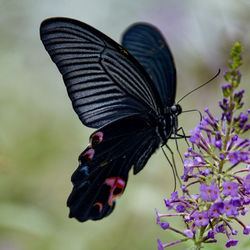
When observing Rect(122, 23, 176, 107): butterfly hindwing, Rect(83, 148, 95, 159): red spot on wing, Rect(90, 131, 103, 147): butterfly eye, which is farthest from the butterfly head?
Rect(83, 148, 95, 159): red spot on wing

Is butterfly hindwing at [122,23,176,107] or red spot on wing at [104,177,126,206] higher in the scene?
butterfly hindwing at [122,23,176,107]

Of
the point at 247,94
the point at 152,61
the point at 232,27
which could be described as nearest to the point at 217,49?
the point at 232,27

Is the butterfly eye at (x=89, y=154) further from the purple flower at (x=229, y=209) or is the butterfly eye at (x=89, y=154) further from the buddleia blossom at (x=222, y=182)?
the purple flower at (x=229, y=209)

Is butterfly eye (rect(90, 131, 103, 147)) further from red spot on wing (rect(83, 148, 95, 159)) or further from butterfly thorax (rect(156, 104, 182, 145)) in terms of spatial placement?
butterfly thorax (rect(156, 104, 182, 145))

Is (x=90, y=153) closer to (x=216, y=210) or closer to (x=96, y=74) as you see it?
(x=96, y=74)

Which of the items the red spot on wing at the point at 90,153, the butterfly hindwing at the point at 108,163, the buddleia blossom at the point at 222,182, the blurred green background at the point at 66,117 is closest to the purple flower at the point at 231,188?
the buddleia blossom at the point at 222,182
